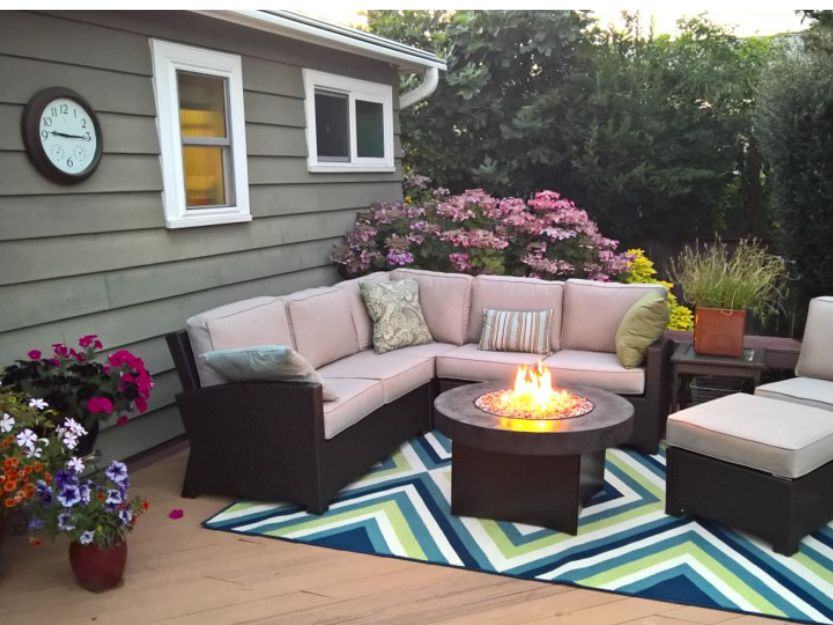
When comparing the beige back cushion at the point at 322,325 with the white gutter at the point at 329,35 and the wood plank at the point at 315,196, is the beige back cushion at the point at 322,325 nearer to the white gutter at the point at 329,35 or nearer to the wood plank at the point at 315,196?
the wood plank at the point at 315,196

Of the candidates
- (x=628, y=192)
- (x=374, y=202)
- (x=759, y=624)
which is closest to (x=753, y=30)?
(x=628, y=192)

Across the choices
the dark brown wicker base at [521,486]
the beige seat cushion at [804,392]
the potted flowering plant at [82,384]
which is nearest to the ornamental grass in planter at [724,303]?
the beige seat cushion at [804,392]

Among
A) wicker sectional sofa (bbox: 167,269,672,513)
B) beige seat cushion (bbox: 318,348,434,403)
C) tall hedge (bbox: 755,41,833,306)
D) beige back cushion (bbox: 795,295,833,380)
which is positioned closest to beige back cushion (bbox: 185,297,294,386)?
wicker sectional sofa (bbox: 167,269,672,513)

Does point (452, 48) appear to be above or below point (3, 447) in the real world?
above

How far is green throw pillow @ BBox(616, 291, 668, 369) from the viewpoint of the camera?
418 cm

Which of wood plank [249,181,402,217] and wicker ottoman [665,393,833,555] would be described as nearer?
wicker ottoman [665,393,833,555]

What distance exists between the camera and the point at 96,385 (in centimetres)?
320

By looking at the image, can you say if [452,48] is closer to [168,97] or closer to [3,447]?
[168,97]

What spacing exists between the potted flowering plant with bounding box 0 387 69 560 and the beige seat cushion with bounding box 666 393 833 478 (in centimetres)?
261

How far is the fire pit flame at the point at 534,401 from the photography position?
3318 millimetres

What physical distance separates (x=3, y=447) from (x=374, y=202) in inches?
164

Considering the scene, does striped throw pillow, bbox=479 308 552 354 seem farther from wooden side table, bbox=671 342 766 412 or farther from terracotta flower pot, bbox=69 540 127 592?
terracotta flower pot, bbox=69 540 127 592

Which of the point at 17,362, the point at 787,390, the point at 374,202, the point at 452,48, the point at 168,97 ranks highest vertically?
the point at 452,48

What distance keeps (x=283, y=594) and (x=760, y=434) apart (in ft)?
6.73
